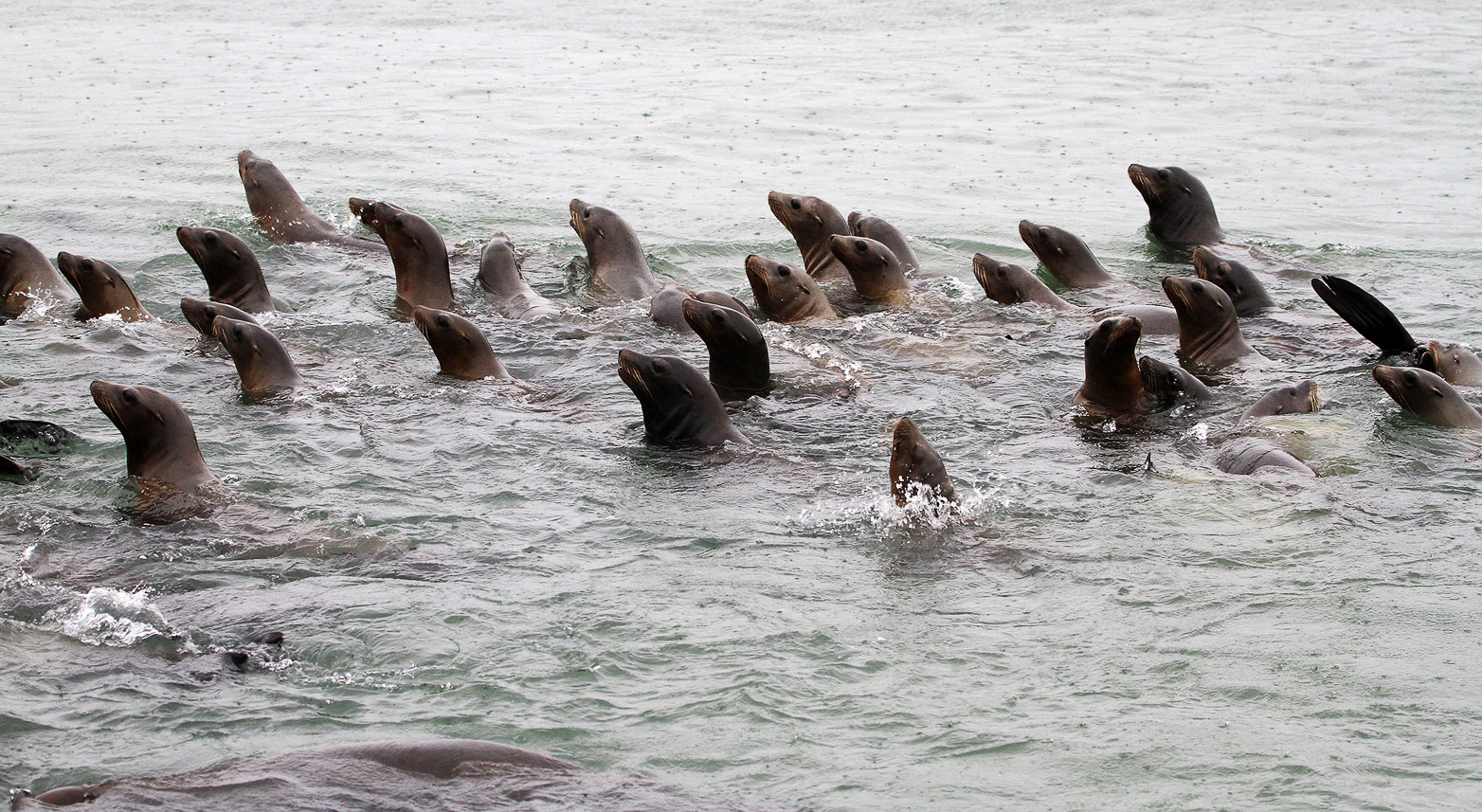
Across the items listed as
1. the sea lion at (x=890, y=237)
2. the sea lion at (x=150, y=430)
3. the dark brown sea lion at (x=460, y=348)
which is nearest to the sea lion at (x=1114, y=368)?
the sea lion at (x=890, y=237)

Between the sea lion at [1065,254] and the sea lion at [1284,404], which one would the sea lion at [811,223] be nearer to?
the sea lion at [1065,254]

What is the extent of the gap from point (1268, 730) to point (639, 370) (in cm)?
419

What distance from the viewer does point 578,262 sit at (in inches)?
470

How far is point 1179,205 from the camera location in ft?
42.3

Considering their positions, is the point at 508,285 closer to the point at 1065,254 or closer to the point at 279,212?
the point at 279,212

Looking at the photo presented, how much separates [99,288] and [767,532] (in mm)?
5882

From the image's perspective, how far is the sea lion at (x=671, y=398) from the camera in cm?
790

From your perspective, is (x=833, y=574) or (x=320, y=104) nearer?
(x=833, y=574)

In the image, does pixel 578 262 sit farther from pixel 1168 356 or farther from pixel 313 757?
pixel 313 757

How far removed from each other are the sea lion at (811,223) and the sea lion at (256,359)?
4660 mm

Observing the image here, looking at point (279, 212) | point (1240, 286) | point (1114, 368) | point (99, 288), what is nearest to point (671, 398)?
point (1114, 368)

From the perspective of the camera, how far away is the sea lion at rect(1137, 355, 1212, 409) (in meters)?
8.48

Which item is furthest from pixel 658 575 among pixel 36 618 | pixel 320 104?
pixel 320 104

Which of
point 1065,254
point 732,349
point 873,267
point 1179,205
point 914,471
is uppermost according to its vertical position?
point 1179,205
